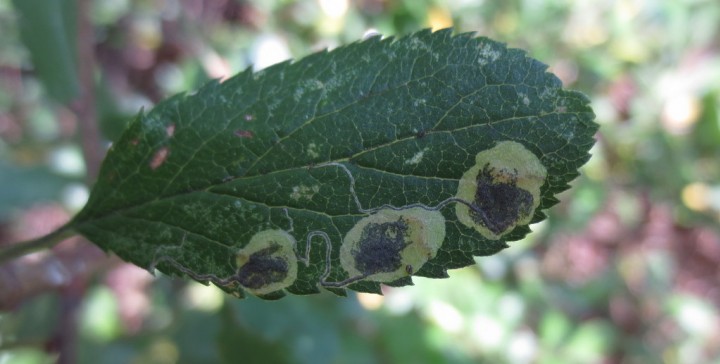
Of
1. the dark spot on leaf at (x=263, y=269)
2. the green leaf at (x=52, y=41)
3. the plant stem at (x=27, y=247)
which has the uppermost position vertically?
the green leaf at (x=52, y=41)

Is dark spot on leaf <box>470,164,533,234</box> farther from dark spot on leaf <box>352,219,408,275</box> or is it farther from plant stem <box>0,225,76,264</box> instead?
plant stem <box>0,225,76,264</box>

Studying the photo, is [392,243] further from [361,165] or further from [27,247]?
[27,247]

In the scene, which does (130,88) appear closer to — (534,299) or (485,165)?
(534,299)

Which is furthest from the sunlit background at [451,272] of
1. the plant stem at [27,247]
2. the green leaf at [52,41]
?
the plant stem at [27,247]

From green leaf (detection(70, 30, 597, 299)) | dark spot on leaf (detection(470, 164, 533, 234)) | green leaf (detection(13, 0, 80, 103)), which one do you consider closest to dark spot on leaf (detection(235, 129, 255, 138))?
green leaf (detection(70, 30, 597, 299))

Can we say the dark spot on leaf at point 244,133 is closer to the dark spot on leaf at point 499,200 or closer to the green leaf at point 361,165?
the green leaf at point 361,165

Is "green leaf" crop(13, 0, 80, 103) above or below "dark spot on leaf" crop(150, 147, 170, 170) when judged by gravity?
above
